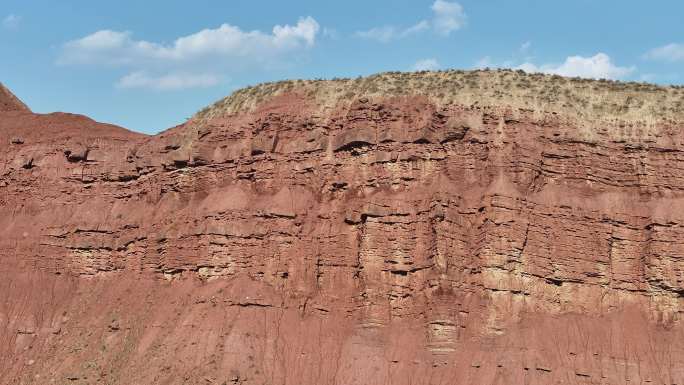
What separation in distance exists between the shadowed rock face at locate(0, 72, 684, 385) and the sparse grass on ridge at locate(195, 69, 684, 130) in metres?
0.49

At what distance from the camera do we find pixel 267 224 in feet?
143

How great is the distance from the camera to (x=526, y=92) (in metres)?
44.2

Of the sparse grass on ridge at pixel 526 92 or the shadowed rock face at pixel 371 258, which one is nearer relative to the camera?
the shadowed rock face at pixel 371 258

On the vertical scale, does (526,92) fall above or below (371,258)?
above

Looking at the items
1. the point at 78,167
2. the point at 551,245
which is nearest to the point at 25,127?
the point at 78,167

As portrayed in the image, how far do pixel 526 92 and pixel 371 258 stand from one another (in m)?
12.1

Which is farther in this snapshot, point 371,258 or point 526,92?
point 526,92

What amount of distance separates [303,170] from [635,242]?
16.9 m

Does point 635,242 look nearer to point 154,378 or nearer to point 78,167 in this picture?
point 154,378

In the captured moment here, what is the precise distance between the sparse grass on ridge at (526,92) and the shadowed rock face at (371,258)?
19.3 inches

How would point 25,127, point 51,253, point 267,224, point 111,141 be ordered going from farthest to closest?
point 25,127 < point 111,141 < point 51,253 < point 267,224

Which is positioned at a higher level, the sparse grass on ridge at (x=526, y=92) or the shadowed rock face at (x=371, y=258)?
the sparse grass on ridge at (x=526, y=92)

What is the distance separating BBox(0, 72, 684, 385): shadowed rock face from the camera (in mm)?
38469

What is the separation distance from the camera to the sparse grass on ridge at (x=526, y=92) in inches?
1706
